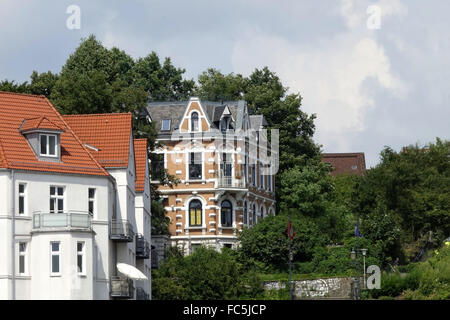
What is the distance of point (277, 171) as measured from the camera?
374 ft

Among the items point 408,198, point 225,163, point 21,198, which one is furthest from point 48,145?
point 408,198

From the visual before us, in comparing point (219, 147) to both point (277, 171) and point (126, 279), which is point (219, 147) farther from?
point (126, 279)

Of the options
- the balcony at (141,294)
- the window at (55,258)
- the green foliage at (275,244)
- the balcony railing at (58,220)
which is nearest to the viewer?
the window at (55,258)

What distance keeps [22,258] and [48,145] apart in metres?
5.80

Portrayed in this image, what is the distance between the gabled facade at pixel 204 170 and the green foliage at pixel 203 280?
1468cm

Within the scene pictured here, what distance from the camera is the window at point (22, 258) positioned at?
2544 inches

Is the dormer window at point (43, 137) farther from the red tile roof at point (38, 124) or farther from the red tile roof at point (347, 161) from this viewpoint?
the red tile roof at point (347, 161)

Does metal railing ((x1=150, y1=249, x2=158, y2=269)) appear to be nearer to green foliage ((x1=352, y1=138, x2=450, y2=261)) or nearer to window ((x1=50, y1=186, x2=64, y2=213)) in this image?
window ((x1=50, y1=186, x2=64, y2=213))

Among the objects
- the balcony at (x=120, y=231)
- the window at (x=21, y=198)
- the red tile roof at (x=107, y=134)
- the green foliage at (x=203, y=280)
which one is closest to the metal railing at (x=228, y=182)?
the green foliage at (x=203, y=280)

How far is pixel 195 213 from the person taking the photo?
350 feet

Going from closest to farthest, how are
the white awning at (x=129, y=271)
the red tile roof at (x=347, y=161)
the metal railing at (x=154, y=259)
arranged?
the white awning at (x=129, y=271) → the metal railing at (x=154, y=259) → the red tile roof at (x=347, y=161)

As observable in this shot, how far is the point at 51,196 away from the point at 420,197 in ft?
145

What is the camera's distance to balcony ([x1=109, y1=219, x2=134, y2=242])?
69.2 m
